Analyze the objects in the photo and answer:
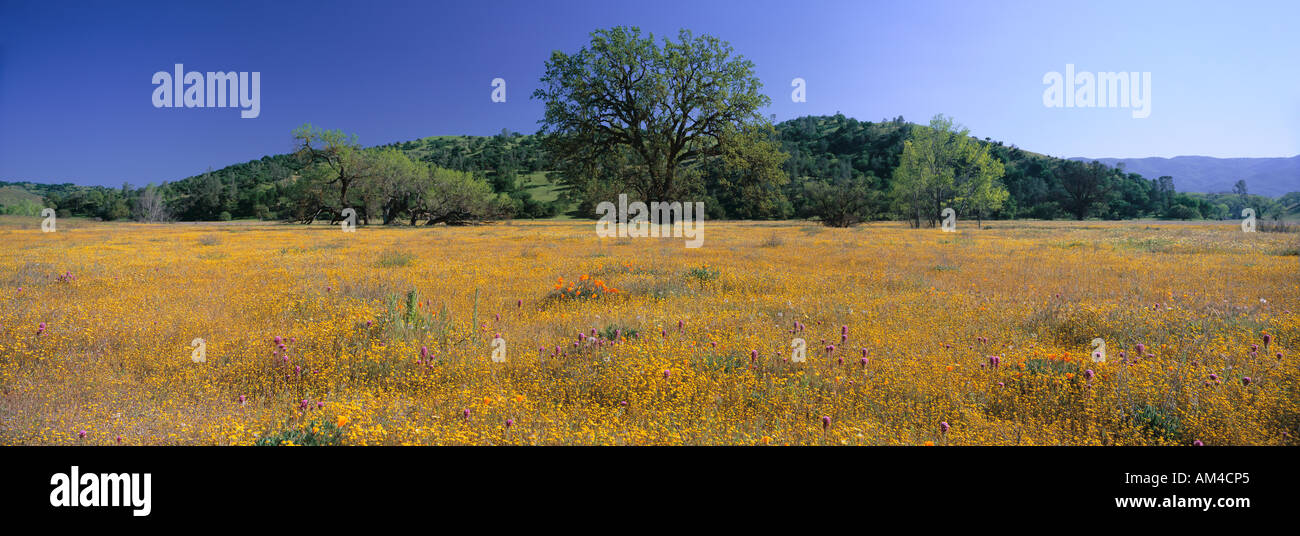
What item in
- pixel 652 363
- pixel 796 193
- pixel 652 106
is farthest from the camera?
pixel 796 193

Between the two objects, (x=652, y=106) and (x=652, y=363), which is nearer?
(x=652, y=363)

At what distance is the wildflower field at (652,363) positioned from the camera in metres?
3.29

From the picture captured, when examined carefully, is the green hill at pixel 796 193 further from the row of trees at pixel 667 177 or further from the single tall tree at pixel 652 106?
the single tall tree at pixel 652 106

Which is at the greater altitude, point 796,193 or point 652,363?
point 796,193

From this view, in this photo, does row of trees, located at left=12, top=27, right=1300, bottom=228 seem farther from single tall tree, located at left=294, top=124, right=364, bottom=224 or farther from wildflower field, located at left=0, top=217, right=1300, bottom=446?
wildflower field, located at left=0, top=217, right=1300, bottom=446

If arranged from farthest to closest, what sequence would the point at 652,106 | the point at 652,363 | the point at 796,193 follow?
1. the point at 796,193
2. the point at 652,106
3. the point at 652,363

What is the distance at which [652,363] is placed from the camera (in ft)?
15.1

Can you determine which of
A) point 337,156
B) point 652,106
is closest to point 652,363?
point 652,106

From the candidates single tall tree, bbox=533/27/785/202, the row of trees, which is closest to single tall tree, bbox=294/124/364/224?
the row of trees

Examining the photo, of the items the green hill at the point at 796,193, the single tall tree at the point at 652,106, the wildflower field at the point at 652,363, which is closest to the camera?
the wildflower field at the point at 652,363

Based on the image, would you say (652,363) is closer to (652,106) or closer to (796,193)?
(652,106)

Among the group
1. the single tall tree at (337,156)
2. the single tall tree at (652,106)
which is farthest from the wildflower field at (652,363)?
the single tall tree at (337,156)

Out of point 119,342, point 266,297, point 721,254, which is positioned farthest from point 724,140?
point 119,342
